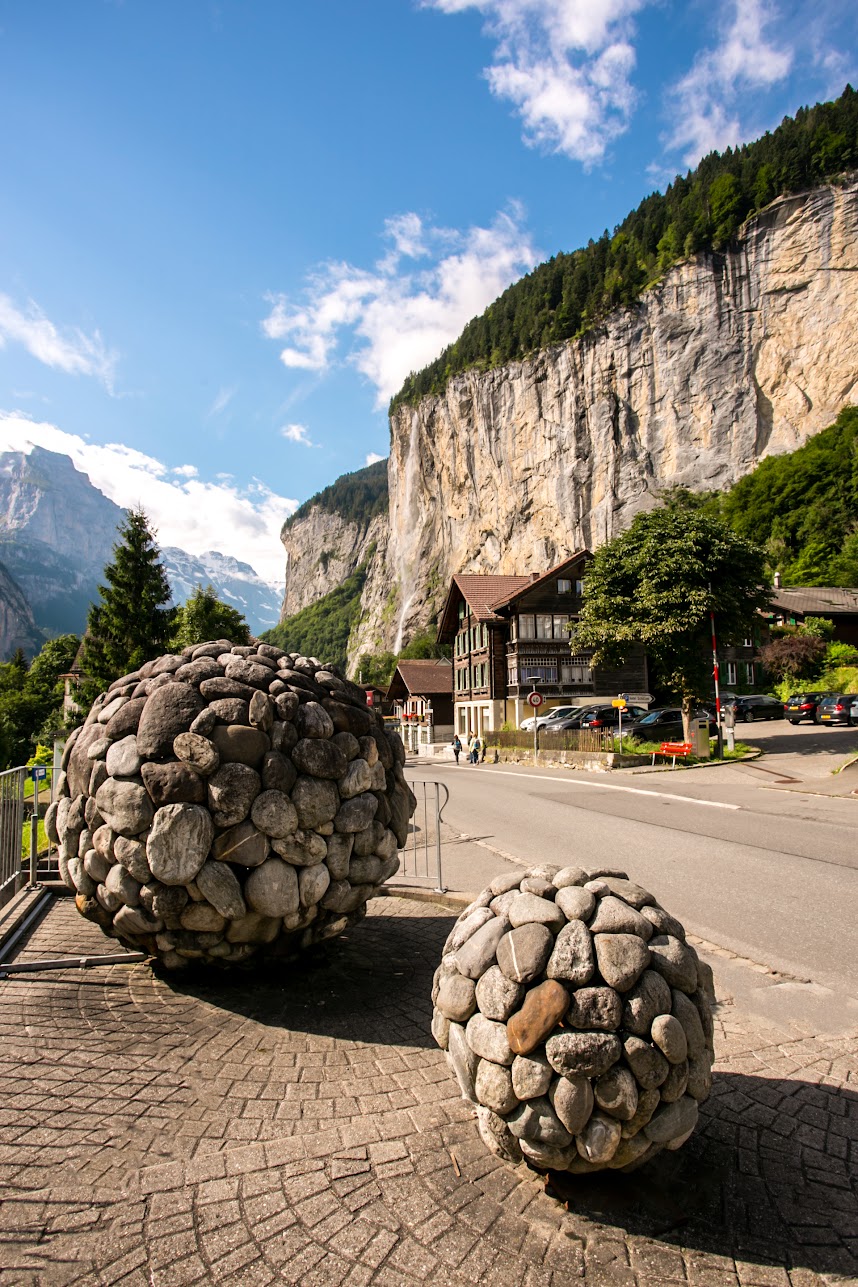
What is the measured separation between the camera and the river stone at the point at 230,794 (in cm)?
429

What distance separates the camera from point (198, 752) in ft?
14.3

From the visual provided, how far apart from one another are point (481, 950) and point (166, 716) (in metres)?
2.60

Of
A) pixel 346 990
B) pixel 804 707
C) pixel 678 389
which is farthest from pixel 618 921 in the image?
pixel 678 389

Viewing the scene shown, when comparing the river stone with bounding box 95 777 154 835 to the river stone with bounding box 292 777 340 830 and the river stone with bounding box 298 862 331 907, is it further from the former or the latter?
the river stone with bounding box 298 862 331 907

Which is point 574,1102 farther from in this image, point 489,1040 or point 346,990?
point 346,990

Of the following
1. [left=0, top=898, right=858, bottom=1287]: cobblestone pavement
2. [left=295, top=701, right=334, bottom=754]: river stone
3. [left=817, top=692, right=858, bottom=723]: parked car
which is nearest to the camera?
[left=0, top=898, right=858, bottom=1287]: cobblestone pavement

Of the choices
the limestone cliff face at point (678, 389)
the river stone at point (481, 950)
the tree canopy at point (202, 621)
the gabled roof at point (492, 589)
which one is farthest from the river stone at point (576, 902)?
the limestone cliff face at point (678, 389)

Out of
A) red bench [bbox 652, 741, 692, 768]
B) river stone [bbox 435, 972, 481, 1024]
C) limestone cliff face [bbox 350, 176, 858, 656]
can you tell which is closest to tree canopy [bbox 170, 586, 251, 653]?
red bench [bbox 652, 741, 692, 768]

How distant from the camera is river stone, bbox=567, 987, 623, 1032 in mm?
2574

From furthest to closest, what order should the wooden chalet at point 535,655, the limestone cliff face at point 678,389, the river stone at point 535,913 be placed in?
the limestone cliff face at point 678,389 → the wooden chalet at point 535,655 → the river stone at point 535,913

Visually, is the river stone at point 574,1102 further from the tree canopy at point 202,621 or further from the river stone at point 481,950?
the tree canopy at point 202,621

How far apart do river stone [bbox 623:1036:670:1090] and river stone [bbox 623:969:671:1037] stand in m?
0.04

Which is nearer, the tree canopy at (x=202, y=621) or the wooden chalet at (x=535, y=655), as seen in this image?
the tree canopy at (x=202, y=621)

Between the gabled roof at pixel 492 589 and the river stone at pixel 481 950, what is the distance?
38212 millimetres
